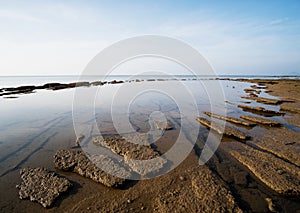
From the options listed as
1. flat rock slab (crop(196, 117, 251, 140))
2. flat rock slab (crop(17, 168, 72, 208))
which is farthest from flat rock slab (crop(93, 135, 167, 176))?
flat rock slab (crop(196, 117, 251, 140))

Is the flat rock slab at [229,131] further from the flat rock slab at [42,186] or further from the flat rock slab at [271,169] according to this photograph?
the flat rock slab at [42,186]

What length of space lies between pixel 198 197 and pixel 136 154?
2998mm

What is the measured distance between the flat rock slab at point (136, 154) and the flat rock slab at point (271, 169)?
3.13m

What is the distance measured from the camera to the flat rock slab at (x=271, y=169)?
521 centimetres

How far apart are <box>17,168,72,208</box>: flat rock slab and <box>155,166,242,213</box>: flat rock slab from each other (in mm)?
2783

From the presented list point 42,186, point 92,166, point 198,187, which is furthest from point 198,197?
point 42,186

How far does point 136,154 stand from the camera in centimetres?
704

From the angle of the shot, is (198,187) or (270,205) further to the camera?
(198,187)

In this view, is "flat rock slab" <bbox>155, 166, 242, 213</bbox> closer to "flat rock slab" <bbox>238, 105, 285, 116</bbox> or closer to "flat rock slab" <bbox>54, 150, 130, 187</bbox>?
"flat rock slab" <bbox>54, 150, 130, 187</bbox>

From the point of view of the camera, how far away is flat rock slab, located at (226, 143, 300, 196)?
5211 millimetres

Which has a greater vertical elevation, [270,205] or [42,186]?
[42,186]

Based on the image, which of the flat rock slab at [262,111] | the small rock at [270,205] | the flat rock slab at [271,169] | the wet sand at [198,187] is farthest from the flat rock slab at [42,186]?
the flat rock slab at [262,111]

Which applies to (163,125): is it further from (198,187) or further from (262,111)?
(262,111)

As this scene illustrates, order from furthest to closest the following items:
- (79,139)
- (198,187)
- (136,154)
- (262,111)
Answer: (262,111), (79,139), (136,154), (198,187)
